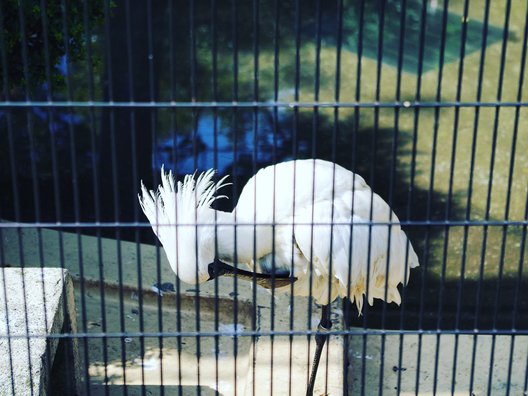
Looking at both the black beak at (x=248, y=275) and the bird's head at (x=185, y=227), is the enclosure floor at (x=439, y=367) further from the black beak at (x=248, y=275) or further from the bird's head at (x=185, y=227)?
the bird's head at (x=185, y=227)

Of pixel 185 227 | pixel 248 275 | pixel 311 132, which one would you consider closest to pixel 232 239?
pixel 248 275

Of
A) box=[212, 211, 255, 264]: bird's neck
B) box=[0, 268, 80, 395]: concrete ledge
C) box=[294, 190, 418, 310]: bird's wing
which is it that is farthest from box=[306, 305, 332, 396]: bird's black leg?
box=[0, 268, 80, 395]: concrete ledge

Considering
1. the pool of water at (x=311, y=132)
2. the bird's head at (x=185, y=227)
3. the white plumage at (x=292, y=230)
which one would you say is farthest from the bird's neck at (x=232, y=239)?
the pool of water at (x=311, y=132)

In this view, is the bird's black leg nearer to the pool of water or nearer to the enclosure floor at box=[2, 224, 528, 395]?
the enclosure floor at box=[2, 224, 528, 395]

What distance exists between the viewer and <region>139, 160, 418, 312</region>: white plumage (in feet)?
11.3

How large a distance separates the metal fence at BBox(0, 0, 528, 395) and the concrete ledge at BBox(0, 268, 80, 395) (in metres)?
0.01

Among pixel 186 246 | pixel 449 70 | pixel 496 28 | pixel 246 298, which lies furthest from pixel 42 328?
pixel 496 28

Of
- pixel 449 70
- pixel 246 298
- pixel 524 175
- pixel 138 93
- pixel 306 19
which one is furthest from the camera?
pixel 306 19

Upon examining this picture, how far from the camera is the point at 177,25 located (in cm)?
841

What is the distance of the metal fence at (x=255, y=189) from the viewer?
268cm

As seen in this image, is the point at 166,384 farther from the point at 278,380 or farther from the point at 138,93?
the point at 138,93

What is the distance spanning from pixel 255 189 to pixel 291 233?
86cm

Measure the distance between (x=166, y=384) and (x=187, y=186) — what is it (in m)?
1.13

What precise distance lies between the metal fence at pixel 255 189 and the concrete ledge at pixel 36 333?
1cm
